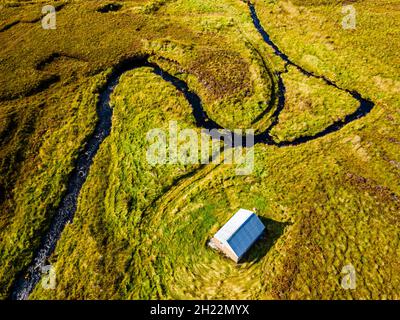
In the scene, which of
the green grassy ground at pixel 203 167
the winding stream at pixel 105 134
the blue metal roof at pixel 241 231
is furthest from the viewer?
the winding stream at pixel 105 134

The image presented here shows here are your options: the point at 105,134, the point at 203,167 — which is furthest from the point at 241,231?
the point at 105,134

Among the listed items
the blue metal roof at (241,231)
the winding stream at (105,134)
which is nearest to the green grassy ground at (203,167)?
the winding stream at (105,134)

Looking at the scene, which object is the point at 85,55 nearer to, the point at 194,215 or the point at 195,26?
the point at 195,26

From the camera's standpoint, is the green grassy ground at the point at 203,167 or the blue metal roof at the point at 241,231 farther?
the green grassy ground at the point at 203,167

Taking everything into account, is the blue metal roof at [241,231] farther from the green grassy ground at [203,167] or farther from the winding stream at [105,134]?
the winding stream at [105,134]

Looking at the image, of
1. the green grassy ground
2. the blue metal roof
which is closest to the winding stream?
the green grassy ground

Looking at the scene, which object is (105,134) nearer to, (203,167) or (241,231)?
(203,167)

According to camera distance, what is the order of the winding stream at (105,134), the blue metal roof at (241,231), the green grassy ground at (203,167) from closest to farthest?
the blue metal roof at (241,231), the green grassy ground at (203,167), the winding stream at (105,134)
